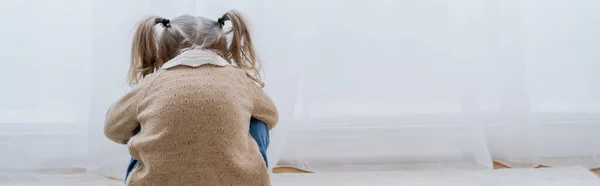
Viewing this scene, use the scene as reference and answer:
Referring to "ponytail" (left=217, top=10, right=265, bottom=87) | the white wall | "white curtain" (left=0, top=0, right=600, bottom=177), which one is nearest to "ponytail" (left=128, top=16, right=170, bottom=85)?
"ponytail" (left=217, top=10, right=265, bottom=87)

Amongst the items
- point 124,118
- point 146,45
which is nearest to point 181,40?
point 146,45

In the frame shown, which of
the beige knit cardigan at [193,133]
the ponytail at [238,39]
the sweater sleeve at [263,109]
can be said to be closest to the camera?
the beige knit cardigan at [193,133]

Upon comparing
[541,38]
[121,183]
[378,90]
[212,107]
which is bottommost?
[121,183]

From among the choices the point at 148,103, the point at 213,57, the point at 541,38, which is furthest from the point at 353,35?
the point at 148,103

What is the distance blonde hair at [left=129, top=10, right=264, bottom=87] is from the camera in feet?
3.95

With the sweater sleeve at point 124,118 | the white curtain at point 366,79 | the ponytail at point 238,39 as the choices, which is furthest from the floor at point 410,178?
the sweater sleeve at point 124,118

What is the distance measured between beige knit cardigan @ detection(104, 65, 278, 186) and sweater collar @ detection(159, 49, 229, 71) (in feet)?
0.03

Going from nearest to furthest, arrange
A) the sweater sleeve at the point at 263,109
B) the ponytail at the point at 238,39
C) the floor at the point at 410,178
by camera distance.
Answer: the sweater sleeve at the point at 263,109, the ponytail at the point at 238,39, the floor at the point at 410,178

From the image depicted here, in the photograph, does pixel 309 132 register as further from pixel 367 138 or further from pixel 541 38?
pixel 541 38

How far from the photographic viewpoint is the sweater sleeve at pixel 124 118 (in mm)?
1090

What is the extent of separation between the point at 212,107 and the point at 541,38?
103cm

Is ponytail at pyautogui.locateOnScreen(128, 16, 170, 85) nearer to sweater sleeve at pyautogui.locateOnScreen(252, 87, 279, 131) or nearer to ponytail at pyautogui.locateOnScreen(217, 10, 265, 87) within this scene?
ponytail at pyautogui.locateOnScreen(217, 10, 265, 87)

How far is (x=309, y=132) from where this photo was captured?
1.71 m

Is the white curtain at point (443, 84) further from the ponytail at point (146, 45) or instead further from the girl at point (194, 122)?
the girl at point (194, 122)
